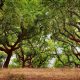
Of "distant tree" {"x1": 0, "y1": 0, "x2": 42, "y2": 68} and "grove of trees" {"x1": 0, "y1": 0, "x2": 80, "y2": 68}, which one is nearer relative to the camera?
"grove of trees" {"x1": 0, "y1": 0, "x2": 80, "y2": 68}

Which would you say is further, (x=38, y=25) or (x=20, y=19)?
(x=38, y=25)

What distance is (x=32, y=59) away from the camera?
52.3 m

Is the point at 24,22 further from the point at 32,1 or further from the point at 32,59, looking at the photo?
the point at 32,59

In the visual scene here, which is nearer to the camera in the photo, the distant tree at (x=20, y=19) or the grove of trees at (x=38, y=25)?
the grove of trees at (x=38, y=25)

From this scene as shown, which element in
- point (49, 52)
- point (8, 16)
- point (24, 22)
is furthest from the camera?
point (49, 52)

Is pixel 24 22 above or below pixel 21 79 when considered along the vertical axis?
above

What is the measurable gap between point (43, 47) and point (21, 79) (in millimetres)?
29733

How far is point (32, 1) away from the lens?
29.8 meters

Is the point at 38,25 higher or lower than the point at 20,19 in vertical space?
higher

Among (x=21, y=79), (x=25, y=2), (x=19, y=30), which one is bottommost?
(x=21, y=79)

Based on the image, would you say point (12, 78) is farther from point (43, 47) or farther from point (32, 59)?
point (32, 59)

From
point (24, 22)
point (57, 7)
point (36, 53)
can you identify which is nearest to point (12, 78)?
point (57, 7)

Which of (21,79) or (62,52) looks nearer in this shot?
(21,79)

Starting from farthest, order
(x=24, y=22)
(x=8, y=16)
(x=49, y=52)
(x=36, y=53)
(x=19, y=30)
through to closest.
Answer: (x=49, y=52), (x=36, y=53), (x=19, y=30), (x=24, y=22), (x=8, y=16)
